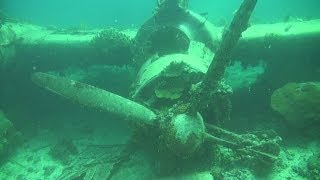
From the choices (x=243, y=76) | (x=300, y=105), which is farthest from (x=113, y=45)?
(x=300, y=105)

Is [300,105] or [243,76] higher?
[243,76]

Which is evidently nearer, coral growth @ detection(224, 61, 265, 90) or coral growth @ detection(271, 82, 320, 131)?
coral growth @ detection(271, 82, 320, 131)

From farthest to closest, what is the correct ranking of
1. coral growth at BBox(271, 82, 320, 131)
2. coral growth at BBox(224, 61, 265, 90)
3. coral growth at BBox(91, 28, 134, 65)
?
1. coral growth at BBox(224, 61, 265, 90)
2. coral growth at BBox(91, 28, 134, 65)
3. coral growth at BBox(271, 82, 320, 131)

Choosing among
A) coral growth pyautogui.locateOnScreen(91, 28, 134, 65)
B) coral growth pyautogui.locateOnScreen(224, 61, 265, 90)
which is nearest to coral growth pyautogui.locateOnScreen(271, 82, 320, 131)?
coral growth pyautogui.locateOnScreen(224, 61, 265, 90)

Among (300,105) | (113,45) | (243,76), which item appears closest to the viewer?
(300,105)

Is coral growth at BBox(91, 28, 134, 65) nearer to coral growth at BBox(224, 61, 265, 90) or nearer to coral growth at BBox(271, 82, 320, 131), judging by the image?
coral growth at BBox(224, 61, 265, 90)

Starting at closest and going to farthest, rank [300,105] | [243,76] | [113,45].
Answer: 1. [300,105]
2. [113,45]
3. [243,76]

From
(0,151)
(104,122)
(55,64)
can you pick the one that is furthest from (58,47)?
(0,151)

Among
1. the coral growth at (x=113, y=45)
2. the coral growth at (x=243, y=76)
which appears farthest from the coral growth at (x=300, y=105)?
the coral growth at (x=113, y=45)

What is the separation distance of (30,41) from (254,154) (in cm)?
985

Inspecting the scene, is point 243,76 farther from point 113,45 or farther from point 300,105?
point 113,45

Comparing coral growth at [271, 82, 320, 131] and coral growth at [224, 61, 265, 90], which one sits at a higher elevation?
coral growth at [224, 61, 265, 90]

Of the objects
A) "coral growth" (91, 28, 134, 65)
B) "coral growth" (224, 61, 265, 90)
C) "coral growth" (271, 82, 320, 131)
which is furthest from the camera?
"coral growth" (224, 61, 265, 90)

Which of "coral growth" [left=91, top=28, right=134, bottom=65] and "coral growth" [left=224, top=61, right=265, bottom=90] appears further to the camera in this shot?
"coral growth" [left=224, top=61, right=265, bottom=90]
